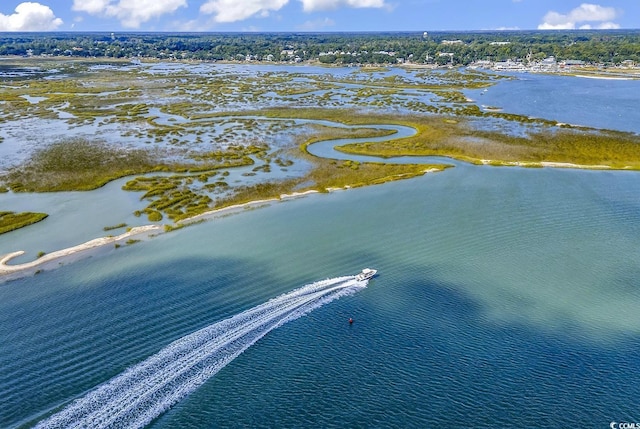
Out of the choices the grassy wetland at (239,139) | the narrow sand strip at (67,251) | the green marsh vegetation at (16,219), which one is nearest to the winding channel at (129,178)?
the narrow sand strip at (67,251)

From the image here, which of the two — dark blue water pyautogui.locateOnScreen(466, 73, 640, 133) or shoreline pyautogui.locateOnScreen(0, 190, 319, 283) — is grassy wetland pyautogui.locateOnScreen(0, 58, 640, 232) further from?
dark blue water pyautogui.locateOnScreen(466, 73, 640, 133)

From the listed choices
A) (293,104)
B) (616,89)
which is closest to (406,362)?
(293,104)

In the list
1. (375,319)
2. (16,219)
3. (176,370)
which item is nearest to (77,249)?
(16,219)

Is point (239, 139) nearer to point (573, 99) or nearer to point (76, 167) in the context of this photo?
point (76, 167)

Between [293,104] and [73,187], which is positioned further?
[293,104]

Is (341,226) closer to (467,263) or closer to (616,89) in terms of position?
(467,263)

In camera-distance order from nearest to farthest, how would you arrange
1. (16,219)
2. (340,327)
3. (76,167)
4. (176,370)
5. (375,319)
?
(176,370) → (340,327) → (375,319) → (16,219) → (76,167)
